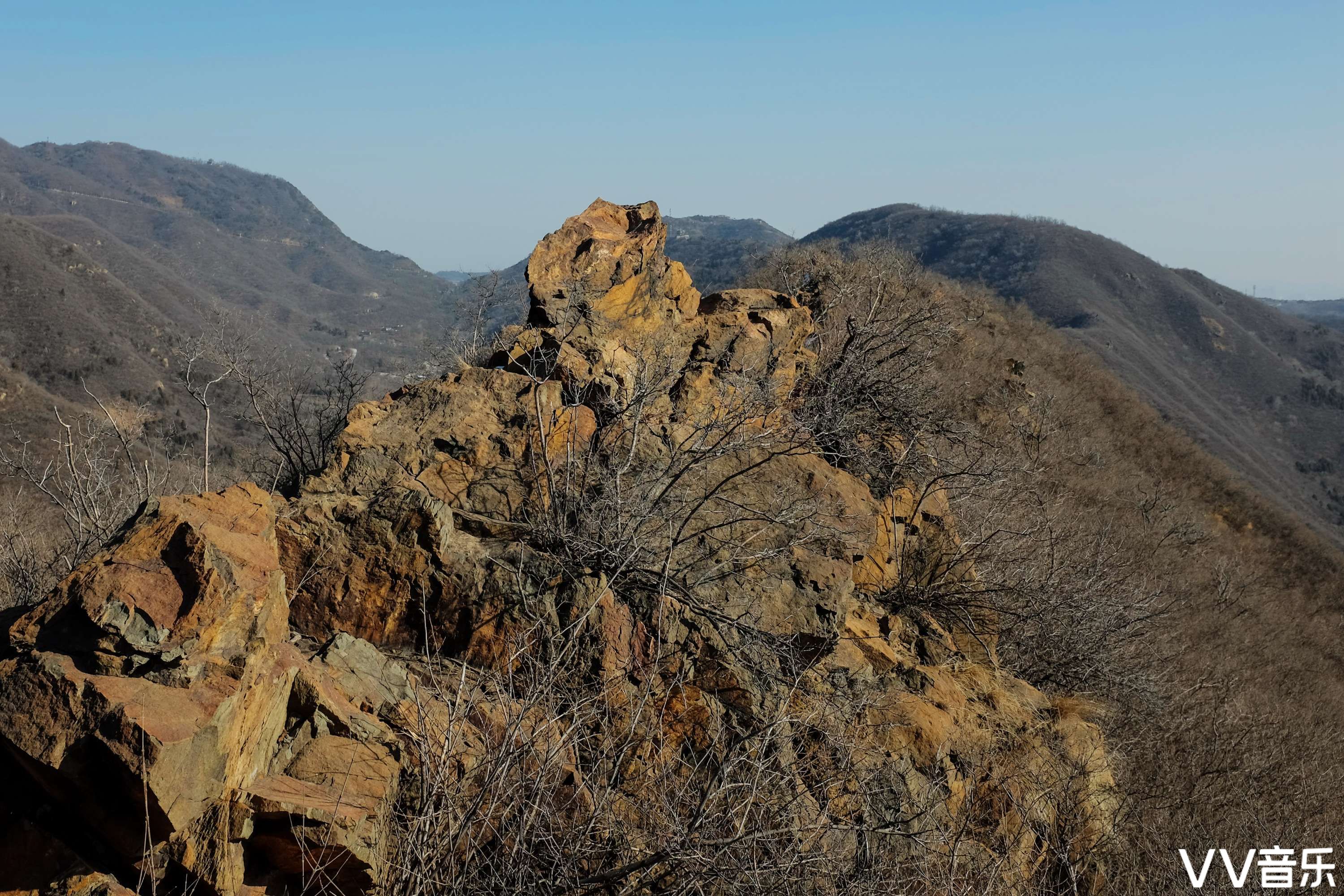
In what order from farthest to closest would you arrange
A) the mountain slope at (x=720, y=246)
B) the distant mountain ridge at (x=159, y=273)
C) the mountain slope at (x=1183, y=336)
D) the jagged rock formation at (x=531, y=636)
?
1. the mountain slope at (x=1183, y=336)
2. the distant mountain ridge at (x=159, y=273)
3. the mountain slope at (x=720, y=246)
4. the jagged rock formation at (x=531, y=636)

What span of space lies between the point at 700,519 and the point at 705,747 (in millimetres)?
1690

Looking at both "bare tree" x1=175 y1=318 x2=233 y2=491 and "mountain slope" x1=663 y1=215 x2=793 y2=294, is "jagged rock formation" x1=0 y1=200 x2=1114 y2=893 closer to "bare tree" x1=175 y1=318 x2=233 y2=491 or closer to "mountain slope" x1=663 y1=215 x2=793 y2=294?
"bare tree" x1=175 y1=318 x2=233 y2=491

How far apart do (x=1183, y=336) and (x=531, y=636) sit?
79959 mm

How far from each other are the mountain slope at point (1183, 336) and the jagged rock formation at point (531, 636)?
3864 centimetres

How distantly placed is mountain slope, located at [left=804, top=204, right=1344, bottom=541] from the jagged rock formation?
1521 inches

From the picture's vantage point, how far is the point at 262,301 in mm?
88438

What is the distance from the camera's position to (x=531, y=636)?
15.9ft

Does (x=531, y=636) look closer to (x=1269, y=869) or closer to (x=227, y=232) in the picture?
(x=1269, y=869)

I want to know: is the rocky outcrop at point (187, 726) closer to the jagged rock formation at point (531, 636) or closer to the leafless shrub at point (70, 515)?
the jagged rock formation at point (531, 636)

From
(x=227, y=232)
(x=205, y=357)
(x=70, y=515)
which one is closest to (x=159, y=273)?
(x=227, y=232)

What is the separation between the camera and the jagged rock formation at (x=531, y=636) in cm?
309

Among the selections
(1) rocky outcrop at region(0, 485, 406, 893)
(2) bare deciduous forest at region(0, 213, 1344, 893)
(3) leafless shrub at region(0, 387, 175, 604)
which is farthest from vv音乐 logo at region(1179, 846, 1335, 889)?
(3) leafless shrub at region(0, 387, 175, 604)

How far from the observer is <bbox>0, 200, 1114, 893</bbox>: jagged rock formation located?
3.09m

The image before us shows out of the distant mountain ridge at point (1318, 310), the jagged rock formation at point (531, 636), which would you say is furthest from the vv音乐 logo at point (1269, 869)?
the distant mountain ridge at point (1318, 310)
